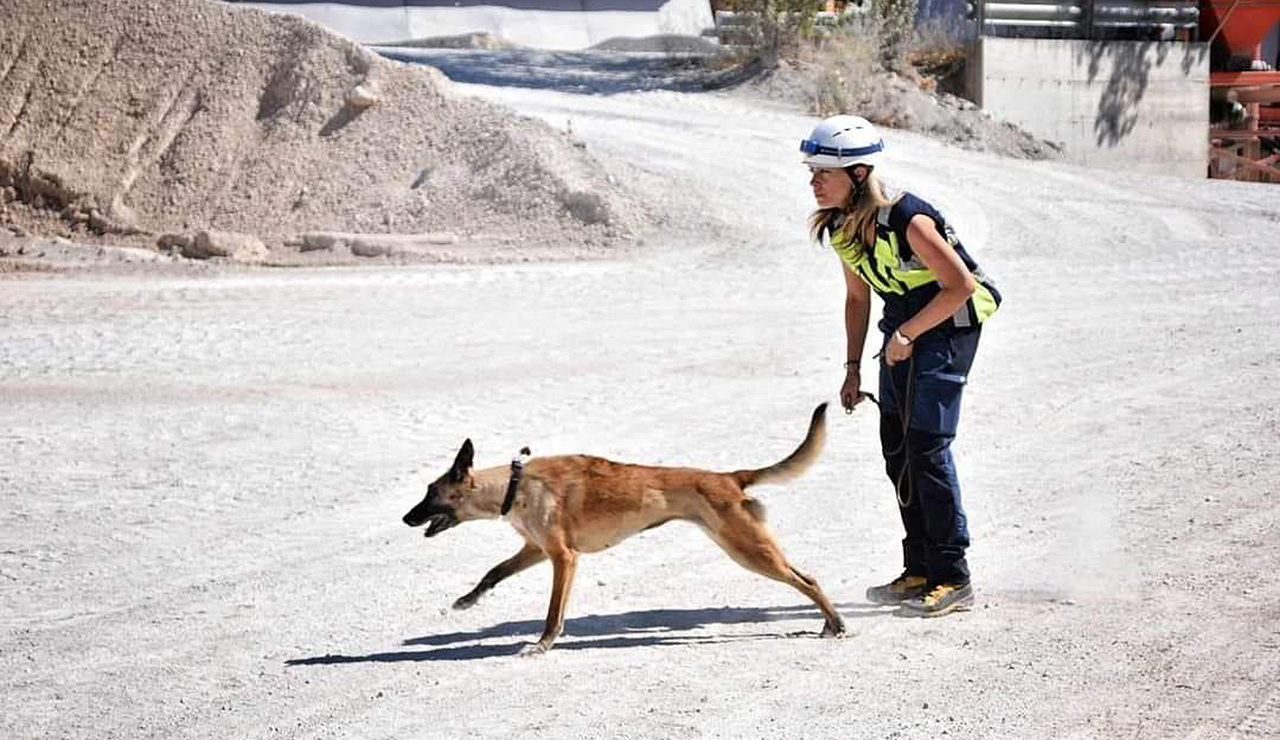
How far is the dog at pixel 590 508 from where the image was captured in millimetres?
6371

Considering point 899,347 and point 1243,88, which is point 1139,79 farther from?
point 899,347

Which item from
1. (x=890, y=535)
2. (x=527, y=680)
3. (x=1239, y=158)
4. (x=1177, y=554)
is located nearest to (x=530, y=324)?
(x=890, y=535)

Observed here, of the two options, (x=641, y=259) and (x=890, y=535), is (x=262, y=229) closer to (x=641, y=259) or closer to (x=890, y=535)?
(x=641, y=259)

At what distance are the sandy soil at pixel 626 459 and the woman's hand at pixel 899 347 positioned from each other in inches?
40.6

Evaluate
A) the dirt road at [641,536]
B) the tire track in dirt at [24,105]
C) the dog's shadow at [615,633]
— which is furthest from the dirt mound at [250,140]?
the dog's shadow at [615,633]

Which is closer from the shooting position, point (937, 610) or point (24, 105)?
point (937, 610)

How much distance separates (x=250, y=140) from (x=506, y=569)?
632 inches

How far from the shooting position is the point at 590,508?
21.0ft

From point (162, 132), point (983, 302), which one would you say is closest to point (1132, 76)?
point (162, 132)

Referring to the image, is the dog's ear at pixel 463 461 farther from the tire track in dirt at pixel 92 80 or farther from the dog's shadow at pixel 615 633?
the tire track in dirt at pixel 92 80

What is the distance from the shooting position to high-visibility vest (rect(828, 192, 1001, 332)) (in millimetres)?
6496

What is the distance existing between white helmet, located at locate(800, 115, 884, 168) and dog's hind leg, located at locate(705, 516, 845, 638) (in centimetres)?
134

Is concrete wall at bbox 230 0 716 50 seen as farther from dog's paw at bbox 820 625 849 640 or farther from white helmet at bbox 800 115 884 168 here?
dog's paw at bbox 820 625 849 640

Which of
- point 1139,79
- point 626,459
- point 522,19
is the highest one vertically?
point 626,459
